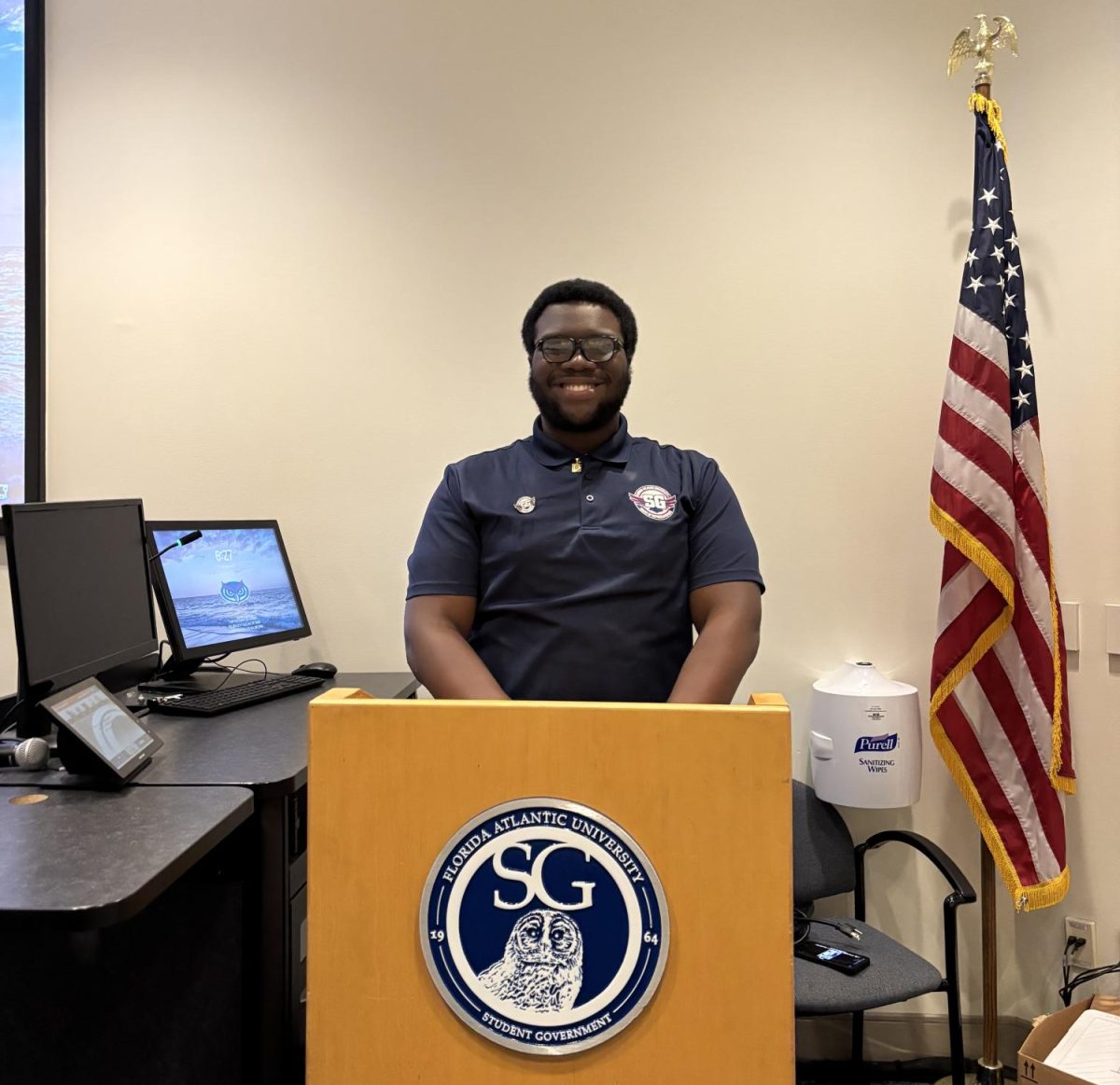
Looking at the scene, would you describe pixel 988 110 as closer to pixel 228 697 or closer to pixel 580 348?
pixel 580 348

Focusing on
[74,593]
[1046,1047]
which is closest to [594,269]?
[74,593]

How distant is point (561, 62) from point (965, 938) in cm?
265

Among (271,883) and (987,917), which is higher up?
(271,883)

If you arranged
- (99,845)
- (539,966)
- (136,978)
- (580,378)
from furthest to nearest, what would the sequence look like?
(580,378), (136,978), (99,845), (539,966)

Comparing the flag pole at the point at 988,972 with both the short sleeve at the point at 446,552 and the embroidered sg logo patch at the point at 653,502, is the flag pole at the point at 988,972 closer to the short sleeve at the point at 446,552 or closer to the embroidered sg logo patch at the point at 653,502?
the embroidered sg logo patch at the point at 653,502

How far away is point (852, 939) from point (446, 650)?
129cm

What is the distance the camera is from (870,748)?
2170mm

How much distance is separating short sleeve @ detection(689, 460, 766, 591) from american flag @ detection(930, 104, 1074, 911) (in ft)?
2.62

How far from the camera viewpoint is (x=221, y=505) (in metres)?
2.53

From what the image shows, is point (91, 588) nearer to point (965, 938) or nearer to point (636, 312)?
point (636, 312)

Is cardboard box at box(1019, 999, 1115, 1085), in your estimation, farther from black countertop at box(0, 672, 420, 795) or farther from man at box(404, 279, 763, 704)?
black countertop at box(0, 672, 420, 795)

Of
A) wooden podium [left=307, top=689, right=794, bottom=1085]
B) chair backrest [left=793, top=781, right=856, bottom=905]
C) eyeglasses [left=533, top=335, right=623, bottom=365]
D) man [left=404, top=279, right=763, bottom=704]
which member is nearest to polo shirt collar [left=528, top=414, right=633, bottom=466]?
man [left=404, top=279, right=763, bottom=704]

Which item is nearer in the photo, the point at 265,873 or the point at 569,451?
the point at 265,873

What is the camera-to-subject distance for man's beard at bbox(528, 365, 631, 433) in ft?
5.49
